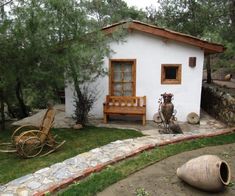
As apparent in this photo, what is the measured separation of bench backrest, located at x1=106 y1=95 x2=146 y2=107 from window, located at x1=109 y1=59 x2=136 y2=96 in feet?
0.95

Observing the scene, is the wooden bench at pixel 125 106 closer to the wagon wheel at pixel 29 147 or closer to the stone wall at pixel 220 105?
the stone wall at pixel 220 105

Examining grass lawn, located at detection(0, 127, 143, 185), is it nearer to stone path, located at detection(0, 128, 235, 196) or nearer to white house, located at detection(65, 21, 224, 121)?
stone path, located at detection(0, 128, 235, 196)

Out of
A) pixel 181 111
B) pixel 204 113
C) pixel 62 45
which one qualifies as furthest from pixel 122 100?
pixel 204 113

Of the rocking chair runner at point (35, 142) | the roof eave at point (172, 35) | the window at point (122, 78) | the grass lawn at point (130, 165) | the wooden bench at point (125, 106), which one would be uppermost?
the roof eave at point (172, 35)

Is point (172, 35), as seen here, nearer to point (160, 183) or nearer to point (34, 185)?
point (160, 183)

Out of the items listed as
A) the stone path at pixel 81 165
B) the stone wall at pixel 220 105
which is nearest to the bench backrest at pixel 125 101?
the stone path at pixel 81 165

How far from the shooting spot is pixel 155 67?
358 inches

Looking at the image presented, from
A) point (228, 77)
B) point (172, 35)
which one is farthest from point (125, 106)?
point (228, 77)

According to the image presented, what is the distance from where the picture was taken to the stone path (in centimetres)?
458

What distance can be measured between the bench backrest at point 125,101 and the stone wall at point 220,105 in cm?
267

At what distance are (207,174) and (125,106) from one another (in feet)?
16.3

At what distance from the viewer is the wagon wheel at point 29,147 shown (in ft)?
19.4

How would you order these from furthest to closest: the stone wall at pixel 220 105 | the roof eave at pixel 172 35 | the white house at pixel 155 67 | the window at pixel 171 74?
the window at pixel 171 74, the white house at pixel 155 67, the roof eave at pixel 172 35, the stone wall at pixel 220 105

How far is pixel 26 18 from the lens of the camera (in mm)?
6969
